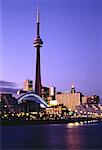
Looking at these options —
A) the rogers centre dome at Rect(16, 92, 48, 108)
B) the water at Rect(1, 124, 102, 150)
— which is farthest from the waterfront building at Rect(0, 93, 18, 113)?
the water at Rect(1, 124, 102, 150)

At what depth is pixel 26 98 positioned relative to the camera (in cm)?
3173

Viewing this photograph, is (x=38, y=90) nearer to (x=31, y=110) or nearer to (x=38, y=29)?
(x=31, y=110)

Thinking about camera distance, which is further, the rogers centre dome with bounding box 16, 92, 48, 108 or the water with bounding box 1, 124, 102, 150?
the rogers centre dome with bounding box 16, 92, 48, 108

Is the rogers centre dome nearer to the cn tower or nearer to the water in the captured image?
the cn tower

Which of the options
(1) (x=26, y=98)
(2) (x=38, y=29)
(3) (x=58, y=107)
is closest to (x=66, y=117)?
(3) (x=58, y=107)

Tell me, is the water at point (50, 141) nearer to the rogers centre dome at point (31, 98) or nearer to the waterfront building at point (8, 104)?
the waterfront building at point (8, 104)

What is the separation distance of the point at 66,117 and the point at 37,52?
6480 mm

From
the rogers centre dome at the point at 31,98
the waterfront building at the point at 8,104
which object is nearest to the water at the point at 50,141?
the waterfront building at the point at 8,104

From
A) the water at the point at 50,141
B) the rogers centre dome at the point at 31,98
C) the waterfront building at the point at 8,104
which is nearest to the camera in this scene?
the water at the point at 50,141

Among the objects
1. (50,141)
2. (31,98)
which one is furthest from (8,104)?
(50,141)

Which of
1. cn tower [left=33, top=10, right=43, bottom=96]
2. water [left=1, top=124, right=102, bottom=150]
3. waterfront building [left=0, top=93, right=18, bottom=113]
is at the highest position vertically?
cn tower [left=33, top=10, right=43, bottom=96]

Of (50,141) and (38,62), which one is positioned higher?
(38,62)

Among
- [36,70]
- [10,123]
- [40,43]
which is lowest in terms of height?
[10,123]

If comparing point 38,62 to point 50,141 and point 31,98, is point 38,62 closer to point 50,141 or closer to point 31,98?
point 31,98
